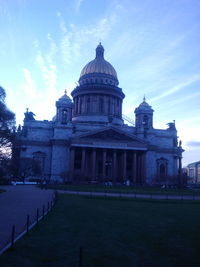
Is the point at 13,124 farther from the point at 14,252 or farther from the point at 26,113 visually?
the point at 26,113

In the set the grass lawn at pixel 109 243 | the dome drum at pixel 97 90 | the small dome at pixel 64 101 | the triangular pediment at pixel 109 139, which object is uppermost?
the dome drum at pixel 97 90

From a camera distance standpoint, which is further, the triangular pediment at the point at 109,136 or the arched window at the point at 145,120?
the arched window at the point at 145,120

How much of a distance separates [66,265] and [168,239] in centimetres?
520

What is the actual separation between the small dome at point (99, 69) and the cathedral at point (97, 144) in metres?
0.49

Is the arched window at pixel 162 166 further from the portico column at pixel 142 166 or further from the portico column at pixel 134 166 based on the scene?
the portico column at pixel 134 166

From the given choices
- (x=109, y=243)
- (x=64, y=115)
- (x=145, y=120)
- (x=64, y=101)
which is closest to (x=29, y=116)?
(x=64, y=115)

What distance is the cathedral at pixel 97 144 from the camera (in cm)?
7212

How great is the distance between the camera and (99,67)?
92.3 m

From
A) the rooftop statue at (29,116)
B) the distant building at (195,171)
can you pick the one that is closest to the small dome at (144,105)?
the rooftop statue at (29,116)

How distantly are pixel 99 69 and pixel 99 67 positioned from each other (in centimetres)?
83

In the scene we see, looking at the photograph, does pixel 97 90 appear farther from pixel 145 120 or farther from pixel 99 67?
pixel 145 120

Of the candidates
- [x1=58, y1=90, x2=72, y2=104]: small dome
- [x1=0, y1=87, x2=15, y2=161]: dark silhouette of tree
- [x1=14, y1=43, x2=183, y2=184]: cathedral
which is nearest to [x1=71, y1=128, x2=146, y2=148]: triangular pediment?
[x1=14, y1=43, x2=183, y2=184]: cathedral

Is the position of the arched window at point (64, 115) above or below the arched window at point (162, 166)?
above

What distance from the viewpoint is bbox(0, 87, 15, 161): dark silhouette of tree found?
34.2 m
